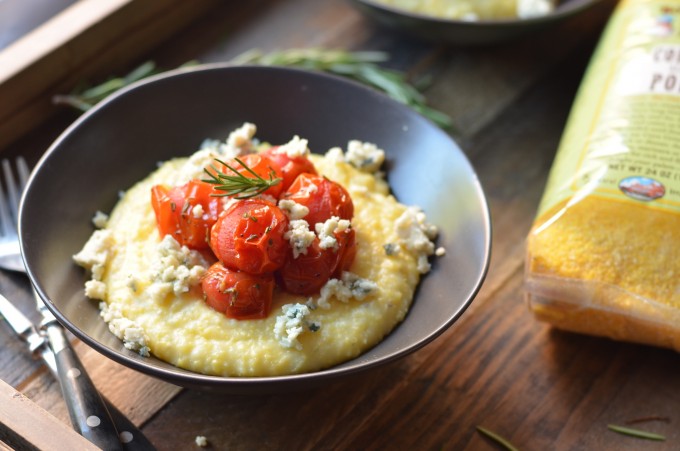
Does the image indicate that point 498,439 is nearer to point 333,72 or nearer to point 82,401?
point 82,401

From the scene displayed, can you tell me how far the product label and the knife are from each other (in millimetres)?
1271

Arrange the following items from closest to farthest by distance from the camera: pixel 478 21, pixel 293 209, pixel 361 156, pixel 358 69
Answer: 1. pixel 293 209
2. pixel 361 156
3. pixel 478 21
4. pixel 358 69

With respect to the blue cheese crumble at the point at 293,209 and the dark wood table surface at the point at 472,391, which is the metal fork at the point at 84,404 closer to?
the dark wood table surface at the point at 472,391

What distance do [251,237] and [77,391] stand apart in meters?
0.52

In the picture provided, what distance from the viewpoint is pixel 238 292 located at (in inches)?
62.4

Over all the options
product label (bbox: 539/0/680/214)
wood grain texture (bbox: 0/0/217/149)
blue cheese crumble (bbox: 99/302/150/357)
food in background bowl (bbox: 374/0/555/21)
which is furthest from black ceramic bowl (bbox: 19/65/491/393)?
food in background bowl (bbox: 374/0/555/21)

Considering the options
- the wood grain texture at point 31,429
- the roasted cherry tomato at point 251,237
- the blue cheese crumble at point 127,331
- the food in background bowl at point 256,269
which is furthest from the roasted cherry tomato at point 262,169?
the wood grain texture at point 31,429

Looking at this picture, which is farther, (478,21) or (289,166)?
(478,21)

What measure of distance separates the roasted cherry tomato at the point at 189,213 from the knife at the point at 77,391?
1.19ft

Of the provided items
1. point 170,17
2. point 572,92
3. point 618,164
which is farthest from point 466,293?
point 170,17

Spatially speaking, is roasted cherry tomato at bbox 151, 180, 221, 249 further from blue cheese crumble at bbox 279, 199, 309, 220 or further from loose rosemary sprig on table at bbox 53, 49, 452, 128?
loose rosemary sprig on table at bbox 53, 49, 452, 128

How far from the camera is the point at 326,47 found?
282 cm

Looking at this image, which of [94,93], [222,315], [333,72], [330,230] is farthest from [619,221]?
[94,93]

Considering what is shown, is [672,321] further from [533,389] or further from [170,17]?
[170,17]
